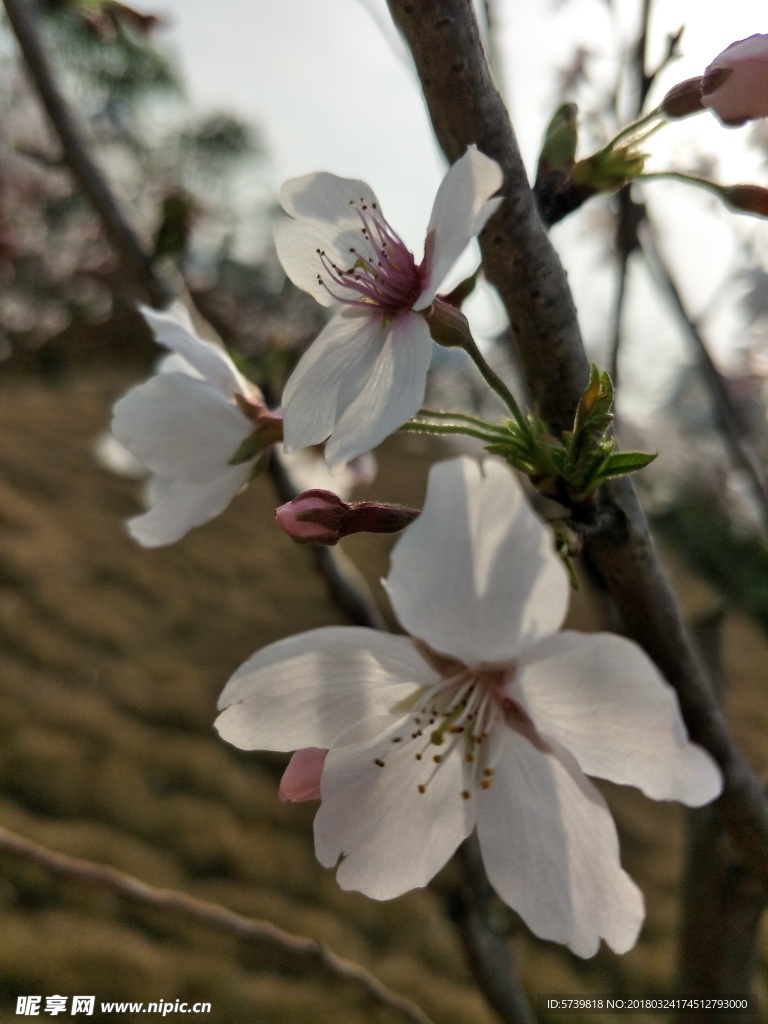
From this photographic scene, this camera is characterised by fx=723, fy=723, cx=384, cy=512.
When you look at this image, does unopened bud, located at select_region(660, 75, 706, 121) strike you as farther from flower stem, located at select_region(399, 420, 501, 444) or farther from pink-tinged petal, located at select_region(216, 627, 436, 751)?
pink-tinged petal, located at select_region(216, 627, 436, 751)

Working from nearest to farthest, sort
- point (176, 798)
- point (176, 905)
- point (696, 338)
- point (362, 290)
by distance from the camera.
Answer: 1. point (362, 290)
2. point (176, 905)
3. point (696, 338)
4. point (176, 798)

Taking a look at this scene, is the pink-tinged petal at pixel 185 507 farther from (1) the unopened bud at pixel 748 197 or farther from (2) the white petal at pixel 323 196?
(1) the unopened bud at pixel 748 197

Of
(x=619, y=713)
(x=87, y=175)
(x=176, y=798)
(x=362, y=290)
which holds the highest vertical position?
(x=87, y=175)

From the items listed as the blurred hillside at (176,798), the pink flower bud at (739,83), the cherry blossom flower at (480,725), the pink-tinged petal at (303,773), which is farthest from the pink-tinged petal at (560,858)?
the blurred hillside at (176,798)

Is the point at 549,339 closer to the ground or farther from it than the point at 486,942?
farther from it

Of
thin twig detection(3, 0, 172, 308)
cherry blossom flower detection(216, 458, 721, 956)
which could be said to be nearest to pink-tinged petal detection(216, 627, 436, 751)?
cherry blossom flower detection(216, 458, 721, 956)

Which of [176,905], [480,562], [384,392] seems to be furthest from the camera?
[176,905]

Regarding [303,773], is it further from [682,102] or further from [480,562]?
[682,102]

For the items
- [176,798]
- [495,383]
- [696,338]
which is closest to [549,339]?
[495,383]

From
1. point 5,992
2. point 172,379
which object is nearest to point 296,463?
point 172,379
